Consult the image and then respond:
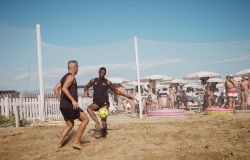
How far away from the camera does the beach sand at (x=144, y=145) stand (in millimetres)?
5266

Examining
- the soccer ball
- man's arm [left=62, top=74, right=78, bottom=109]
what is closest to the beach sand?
the soccer ball

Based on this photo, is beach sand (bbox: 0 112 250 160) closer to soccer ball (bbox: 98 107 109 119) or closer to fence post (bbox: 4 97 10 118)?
soccer ball (bbox: 98 107 109 119)

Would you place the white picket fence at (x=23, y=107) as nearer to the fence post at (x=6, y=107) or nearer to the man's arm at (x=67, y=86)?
the fence post at (x=6, y=107)

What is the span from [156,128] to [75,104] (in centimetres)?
342

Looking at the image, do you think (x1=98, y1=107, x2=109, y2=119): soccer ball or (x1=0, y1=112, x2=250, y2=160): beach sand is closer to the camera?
(x1=0, y1=112, x2=250, y2=160): beach sand

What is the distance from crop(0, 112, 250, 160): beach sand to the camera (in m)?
5.27

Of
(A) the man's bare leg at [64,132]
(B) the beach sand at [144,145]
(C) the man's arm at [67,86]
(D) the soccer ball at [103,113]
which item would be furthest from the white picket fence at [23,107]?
(C) the man's arm at [67,86]

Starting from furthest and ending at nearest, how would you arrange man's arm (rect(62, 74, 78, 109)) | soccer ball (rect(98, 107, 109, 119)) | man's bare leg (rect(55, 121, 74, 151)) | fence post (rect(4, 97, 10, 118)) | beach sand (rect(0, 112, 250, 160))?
1. fence post (rect(4, 97, 10, 118))
2. soccer ball (rect(98, 107, 109, 119))
3. man's bare leg (rect(55, 121, 74, 151))
4. man's arm (rect(62, 74, 78, 109))
5. beach sand (rect(0, 112, 250, 160))

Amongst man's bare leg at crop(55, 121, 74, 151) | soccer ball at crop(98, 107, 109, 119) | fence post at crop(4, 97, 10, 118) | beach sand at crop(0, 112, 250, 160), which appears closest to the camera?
beach sand at crop(0, 112, 250, 160)

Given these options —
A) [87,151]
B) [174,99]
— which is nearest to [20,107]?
[87,151]

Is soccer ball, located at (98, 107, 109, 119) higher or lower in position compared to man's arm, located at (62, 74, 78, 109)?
lower

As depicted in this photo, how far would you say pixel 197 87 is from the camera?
28750 mm

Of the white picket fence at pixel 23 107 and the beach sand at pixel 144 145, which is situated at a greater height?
the white picket fence at pixel 23 107

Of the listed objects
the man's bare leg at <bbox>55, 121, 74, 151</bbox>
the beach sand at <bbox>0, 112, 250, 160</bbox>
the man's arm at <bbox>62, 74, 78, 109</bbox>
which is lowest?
the beach sand at <bbox>0, 112, 250, 160</bbox>
